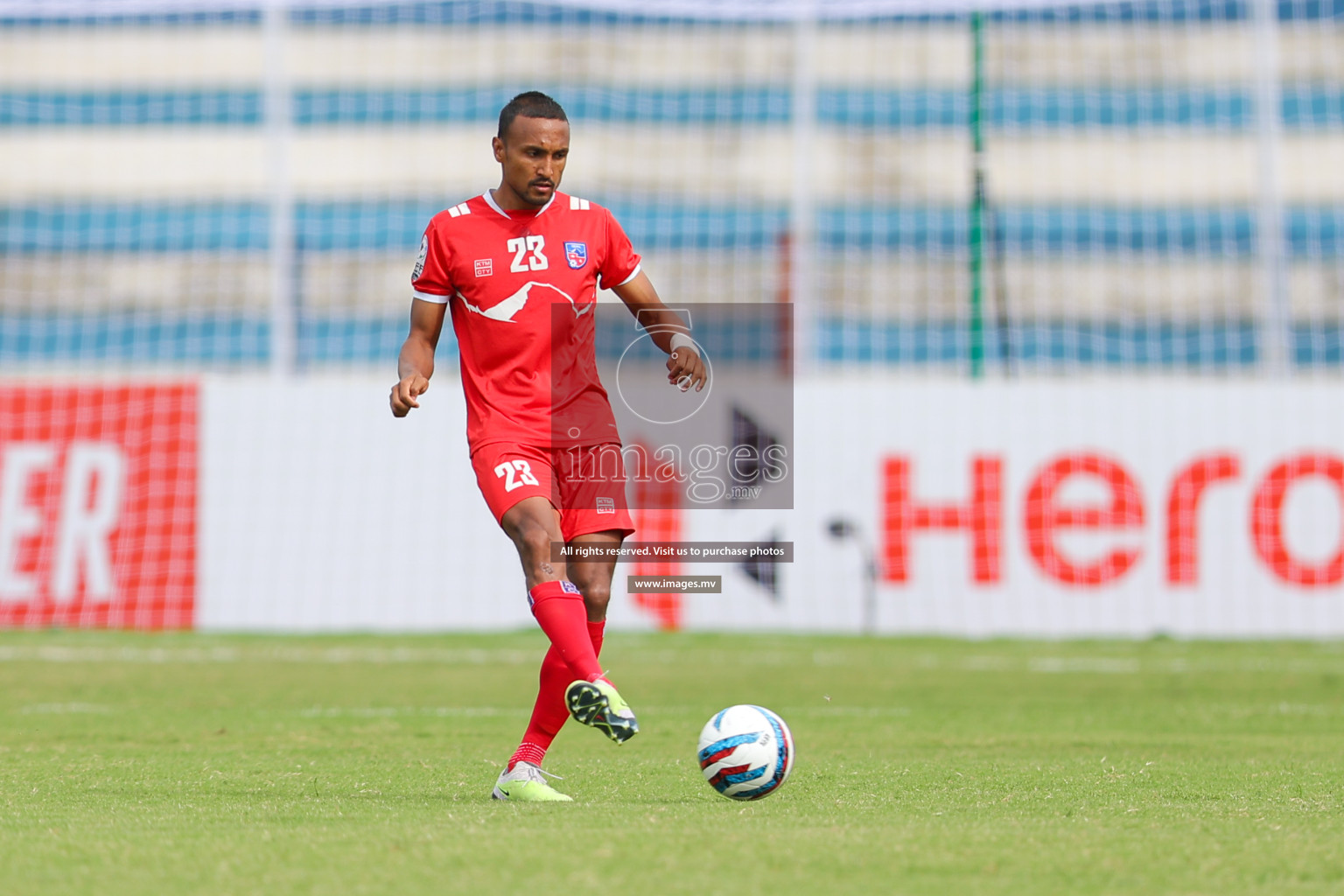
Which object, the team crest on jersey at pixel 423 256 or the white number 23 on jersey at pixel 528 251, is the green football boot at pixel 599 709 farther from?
the team crest on jersey at pixel 423 256

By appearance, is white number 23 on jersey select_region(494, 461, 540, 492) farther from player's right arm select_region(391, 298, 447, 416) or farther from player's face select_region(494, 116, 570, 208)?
player's face select_region(494, 116, 570, 208)

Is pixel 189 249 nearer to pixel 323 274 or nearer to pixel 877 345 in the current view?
pixel 323 274

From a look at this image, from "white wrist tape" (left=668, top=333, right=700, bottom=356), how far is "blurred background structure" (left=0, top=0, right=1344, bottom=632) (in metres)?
8.22

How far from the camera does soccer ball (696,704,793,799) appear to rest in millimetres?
5148

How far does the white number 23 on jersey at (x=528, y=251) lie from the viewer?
224 inches

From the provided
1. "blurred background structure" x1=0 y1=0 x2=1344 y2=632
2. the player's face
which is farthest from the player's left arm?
"blurred background structure" x1=0 y1=0 x2=1344 y2=632

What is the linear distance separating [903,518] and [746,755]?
8.86 m

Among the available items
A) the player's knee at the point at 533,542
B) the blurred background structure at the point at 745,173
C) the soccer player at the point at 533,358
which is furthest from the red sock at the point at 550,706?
the blurred background structure at the point at 745,173

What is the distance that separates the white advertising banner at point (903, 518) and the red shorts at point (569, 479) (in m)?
7.97

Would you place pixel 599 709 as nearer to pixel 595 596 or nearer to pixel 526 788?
pixel 526 788

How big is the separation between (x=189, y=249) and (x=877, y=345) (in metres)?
7.00

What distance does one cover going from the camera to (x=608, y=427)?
575 cm

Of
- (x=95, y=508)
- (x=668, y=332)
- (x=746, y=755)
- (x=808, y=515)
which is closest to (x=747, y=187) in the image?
(x=808, y=515)

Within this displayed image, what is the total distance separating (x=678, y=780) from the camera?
19.7 ft
